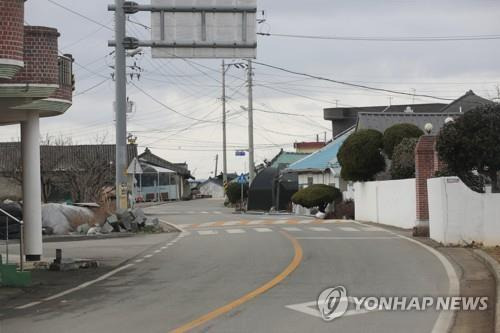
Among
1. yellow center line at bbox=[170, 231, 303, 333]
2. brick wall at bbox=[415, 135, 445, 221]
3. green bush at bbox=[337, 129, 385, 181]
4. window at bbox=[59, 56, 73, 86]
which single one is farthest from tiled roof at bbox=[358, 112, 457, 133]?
window at bbox=[59, 56, 73, 86]

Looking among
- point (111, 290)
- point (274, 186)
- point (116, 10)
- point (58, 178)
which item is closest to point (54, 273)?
point (111, 290)

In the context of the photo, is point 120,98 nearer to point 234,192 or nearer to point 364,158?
point 364,158

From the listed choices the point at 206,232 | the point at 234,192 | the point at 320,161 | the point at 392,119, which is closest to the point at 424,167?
the point at 206,232

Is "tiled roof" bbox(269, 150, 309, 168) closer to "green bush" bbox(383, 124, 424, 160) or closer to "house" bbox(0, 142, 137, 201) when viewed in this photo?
"house" bbox(0, 142, 137, 201)

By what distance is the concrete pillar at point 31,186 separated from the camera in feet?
61.3

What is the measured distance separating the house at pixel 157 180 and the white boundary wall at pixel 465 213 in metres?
68.5

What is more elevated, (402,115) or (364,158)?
(402,115)

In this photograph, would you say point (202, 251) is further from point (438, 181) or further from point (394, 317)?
point (394, 317)

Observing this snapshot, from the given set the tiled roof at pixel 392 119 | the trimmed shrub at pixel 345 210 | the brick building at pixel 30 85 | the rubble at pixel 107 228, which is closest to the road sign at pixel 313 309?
the brick building at pixel 30 85

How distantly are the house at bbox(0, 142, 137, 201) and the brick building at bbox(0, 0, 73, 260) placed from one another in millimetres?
25750

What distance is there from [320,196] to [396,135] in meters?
10.9

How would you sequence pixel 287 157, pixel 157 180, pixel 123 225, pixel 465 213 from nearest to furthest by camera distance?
pixel 465 213 → pixel 123 225 → pixel 287 157 → pixel 157 180

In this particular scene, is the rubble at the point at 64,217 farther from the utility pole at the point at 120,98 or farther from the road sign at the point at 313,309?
the road sign at the point at 313,309

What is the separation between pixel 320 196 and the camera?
1738 inches
